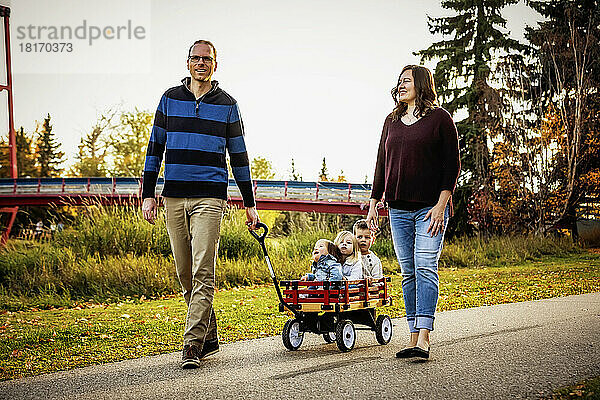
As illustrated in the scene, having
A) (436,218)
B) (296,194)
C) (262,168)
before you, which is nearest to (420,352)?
(436,218)

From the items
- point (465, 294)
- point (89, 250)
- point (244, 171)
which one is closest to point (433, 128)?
point (244, 171)

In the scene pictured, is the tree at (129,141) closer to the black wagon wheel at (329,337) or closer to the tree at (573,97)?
the tree at (573,97)

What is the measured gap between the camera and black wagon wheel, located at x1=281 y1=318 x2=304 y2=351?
5992mm

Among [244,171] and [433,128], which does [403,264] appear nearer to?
[433,128]

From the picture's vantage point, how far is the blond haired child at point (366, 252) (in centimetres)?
663

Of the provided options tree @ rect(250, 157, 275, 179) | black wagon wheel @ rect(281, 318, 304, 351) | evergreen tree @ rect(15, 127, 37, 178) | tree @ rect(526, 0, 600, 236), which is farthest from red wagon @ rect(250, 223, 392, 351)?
evergreen tree @ rect(15, 127, 37, 178)

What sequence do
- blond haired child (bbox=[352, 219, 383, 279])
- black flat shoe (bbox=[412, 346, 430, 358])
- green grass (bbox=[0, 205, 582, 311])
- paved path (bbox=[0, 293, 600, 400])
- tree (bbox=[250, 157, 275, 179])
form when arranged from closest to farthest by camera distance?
paved path (bbox=[0, 293, 600, 400]) < black flat shoe (bbox=[412, 346, 430, 358]) < blond haired child (bbox=[352, 219, 383, 279]) < green grass (bbox=[0, 205, 582, 311]) < tree (bbox=[250, 157, 275, 179])

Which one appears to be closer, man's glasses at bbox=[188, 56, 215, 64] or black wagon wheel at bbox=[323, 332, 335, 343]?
man's glasses at bbox=[188, 56, 215, 64]

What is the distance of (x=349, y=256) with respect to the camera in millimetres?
6594

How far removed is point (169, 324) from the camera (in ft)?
27.6

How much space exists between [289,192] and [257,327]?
23315 millimetres

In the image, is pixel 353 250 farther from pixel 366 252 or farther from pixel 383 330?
pixel 383 330

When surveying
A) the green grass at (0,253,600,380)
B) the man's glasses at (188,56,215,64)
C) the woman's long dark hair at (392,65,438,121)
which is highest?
the man's glasses at (188,56,215,64)

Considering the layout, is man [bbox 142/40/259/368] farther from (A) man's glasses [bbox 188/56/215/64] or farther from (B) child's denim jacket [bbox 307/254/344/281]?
(B) child's denim jacket [bbox 307/254/344/281]
